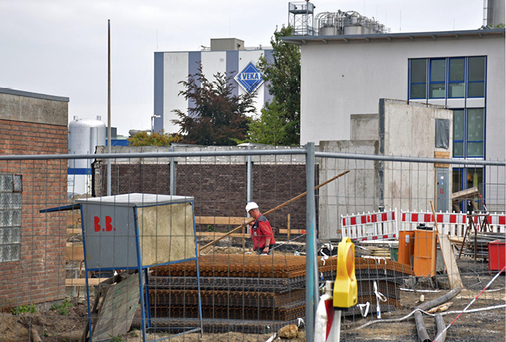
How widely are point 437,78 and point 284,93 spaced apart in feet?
45.6

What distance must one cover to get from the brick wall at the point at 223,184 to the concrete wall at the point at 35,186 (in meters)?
14.3

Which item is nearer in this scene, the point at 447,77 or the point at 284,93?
the point at 447,77

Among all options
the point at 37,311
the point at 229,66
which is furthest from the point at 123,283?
the point at 229,66

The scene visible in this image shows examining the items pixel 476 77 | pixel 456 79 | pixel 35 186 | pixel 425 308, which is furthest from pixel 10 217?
pixel 476 77

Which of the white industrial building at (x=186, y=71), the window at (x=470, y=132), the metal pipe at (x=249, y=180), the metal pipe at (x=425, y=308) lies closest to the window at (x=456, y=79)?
the window at (x=470, y=132)

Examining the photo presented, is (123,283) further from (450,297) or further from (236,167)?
(236,167)

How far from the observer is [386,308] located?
9.86 meters

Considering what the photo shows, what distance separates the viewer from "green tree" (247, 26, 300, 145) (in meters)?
45.5

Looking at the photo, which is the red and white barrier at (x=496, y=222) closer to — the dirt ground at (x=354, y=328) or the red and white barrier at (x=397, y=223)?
the red and white barrier at (x=397, y=223)

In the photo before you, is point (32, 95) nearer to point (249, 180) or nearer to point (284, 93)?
point (249, 180)

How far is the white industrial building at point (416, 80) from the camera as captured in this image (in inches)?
Answer: 1401

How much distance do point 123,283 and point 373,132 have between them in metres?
19.2

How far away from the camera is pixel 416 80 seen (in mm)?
37188

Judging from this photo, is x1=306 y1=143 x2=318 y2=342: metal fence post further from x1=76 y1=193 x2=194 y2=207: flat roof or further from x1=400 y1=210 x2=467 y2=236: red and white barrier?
x1=400 y1=210 x2=467 y2=236: red and white barrier
